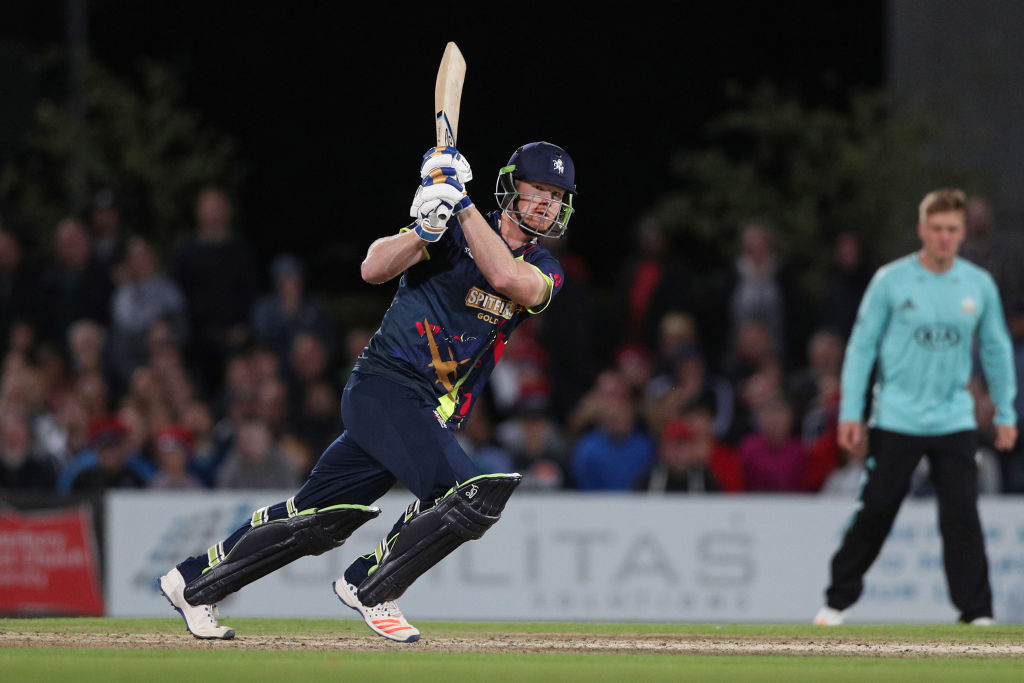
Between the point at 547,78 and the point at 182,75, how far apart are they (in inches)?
178

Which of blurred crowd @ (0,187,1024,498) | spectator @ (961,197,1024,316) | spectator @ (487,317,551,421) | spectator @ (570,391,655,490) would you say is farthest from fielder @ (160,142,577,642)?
spectator @ (487,317,551,421)

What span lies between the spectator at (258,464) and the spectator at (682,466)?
2.62 metres

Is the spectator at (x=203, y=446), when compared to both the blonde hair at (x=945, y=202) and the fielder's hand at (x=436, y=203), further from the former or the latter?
the fielder's hand at (x=436, y=203)

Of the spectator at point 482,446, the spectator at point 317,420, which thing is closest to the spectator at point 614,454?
the spectator at point 482,446

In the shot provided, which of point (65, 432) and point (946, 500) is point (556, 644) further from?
point (65, 432)

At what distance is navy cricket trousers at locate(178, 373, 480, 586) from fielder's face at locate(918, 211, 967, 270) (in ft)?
10.4

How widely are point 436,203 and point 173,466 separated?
21.3ft

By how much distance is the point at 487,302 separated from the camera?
6.86m

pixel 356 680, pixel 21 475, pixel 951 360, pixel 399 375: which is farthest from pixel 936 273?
pixel 21 475

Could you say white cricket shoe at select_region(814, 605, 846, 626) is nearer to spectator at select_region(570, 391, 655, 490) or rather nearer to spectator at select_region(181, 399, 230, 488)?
spectator at select_region(570, 391, 655, 490)

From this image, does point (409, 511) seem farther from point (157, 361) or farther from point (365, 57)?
point (365, 57)

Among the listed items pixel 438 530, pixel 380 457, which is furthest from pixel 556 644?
pixel 380 457

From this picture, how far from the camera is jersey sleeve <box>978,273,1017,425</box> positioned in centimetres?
888

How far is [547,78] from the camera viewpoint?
21.1m
